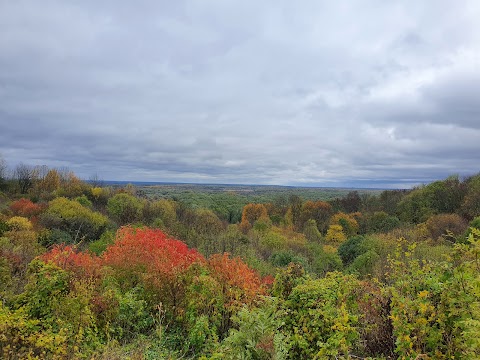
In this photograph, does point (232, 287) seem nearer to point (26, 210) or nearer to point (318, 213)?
point (26, 210)

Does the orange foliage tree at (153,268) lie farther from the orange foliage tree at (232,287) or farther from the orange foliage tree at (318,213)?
the orange foliage tree at (318,213)

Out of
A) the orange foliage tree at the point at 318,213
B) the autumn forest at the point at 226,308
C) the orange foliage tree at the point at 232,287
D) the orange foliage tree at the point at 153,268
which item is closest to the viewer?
the autumn forest at the point at 226,308

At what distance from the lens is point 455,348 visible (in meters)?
3.87

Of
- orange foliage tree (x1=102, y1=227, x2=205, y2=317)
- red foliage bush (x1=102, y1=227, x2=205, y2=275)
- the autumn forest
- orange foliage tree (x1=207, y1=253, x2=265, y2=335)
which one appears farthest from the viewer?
red foliage bush (x1=102, y1=227, x2=205, y2=275)

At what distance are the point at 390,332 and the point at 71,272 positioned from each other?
613cm

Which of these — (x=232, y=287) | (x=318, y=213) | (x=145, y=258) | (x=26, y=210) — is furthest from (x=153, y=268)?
(x=318, y=213)

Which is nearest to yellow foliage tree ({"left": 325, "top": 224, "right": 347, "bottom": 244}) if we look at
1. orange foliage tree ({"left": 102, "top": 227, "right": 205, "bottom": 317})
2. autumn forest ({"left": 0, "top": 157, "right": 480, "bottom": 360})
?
autumn forest ({"left": 0, "top": 157, "right": 480, "bottom": 360})

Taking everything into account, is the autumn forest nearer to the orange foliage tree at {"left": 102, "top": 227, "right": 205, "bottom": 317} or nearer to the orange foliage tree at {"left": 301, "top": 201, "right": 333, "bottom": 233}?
the orange foliage tree at {"left": 102, "top": 227, "right": 205, "bottom": 317}

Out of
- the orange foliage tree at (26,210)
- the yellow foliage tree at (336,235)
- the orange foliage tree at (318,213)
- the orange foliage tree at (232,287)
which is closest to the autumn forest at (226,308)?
the orange foliage tree at (232,287)

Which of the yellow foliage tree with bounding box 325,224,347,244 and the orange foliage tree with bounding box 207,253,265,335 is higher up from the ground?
the orange foliage tree with bounding box 207,253,265,335

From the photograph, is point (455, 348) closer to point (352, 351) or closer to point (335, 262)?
point (352, 351)

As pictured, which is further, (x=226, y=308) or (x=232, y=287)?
(x=232, y=287)

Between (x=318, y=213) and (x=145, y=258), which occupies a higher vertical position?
(x=145, y=258)

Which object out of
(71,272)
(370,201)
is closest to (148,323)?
(71,272)
